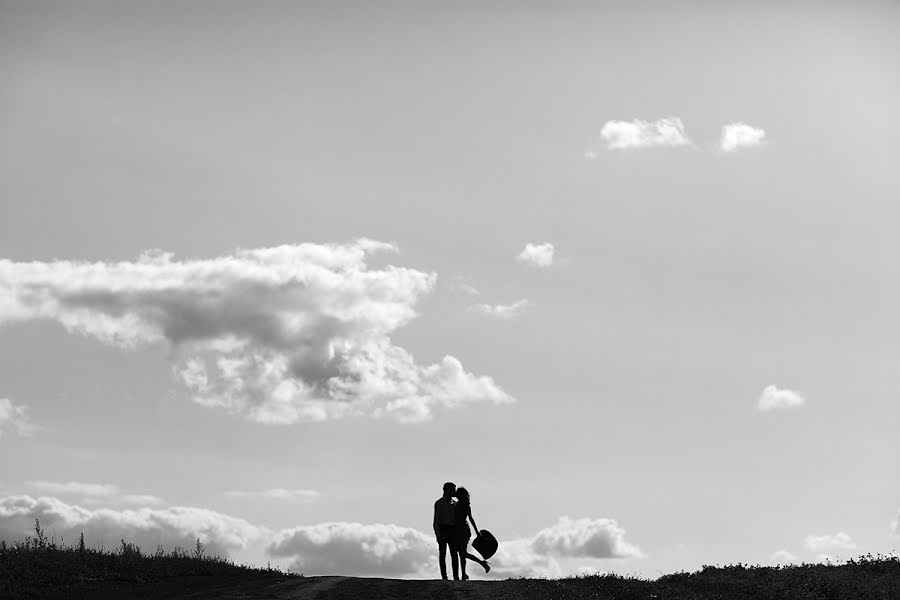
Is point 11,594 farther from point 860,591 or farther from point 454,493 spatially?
point 860,591

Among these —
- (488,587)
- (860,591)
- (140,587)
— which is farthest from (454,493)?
(860,591)

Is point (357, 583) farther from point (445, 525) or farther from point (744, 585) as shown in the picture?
point (744, 585)

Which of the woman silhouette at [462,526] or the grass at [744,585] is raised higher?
the woman silhouette at [462,526]

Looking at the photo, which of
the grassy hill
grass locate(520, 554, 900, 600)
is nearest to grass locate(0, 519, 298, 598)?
the grassy hill

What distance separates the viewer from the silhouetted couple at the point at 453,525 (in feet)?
81.5

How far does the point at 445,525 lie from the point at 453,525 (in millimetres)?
196

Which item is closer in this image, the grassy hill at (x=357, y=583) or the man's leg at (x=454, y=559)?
the grassy hill at (x=357, y=583)

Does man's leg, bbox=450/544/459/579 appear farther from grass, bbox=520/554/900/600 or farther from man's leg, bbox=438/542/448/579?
grass, bbox=520/554/900/600

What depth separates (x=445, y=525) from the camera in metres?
24.8

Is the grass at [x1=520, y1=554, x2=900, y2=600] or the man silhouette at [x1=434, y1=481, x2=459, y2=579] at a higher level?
the man silhouette at [x1=434, y1=481, x2=459, y2=579]

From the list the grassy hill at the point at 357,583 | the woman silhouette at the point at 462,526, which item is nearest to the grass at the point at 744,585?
the grassy hill at the point at 357,583

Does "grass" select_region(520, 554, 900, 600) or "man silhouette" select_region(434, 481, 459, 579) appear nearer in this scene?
"grass" select_region(520, 554, 900, 600)

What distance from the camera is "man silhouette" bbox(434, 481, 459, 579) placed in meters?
24.8

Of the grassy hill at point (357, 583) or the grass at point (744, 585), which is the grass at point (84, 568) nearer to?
the grassy hill at point (357, 583)
